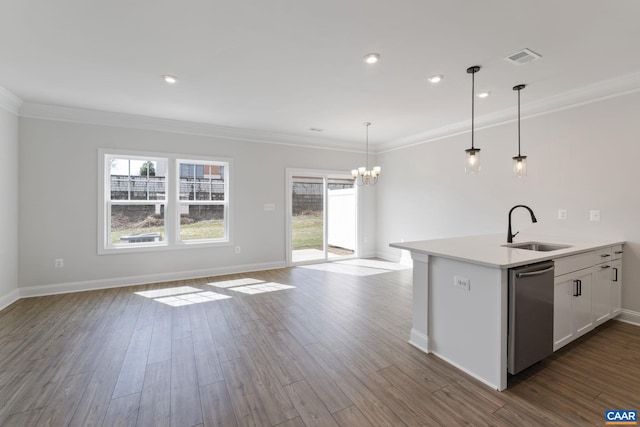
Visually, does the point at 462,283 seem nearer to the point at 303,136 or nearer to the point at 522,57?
the point at 522,57

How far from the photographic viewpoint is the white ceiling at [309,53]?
2.15m

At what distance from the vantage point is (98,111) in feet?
14.6

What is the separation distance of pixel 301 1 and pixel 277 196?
4.18 meters

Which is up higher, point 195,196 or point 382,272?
point 195,196

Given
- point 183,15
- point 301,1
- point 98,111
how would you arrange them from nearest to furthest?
1. point 301,1
2. point 183,15
3. point 98,111

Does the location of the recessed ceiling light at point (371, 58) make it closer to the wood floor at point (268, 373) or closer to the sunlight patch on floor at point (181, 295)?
the wood floor at point (268, 373)

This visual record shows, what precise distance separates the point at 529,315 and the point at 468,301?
431mm

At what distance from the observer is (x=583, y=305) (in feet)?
9.00

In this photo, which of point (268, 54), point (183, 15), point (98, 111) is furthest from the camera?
point (98, 111)

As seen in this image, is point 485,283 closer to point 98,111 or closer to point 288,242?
point 288,242

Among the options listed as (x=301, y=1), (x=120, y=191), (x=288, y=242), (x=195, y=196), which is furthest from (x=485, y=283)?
(x=120, y=191)

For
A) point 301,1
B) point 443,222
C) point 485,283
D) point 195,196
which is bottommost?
point 485,283

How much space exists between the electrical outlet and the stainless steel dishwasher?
279mm

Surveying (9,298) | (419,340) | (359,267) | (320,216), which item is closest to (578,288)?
(419,340)
